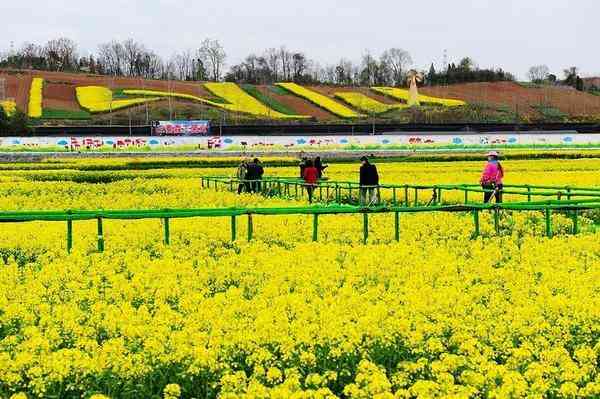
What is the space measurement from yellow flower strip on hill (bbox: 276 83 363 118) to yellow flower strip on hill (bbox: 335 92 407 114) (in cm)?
172

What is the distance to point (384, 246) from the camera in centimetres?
1262

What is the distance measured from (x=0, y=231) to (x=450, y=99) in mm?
97937

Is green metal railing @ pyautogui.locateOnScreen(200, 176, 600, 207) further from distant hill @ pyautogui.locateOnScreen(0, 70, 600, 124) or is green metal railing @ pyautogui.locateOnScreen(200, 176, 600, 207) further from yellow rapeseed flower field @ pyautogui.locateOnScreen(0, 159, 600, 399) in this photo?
distant hill @ pyautogui.locateOnScreen(0, 70, 600, 124)

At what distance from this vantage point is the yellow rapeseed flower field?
6.43 m

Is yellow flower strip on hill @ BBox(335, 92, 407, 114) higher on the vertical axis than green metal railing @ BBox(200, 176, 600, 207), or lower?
higher

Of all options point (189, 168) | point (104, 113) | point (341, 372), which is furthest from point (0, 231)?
point (104, 113)

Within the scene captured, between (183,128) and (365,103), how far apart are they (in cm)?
4155

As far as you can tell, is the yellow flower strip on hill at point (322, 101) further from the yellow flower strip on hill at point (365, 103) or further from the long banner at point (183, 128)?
the long banner at point (183, 128)

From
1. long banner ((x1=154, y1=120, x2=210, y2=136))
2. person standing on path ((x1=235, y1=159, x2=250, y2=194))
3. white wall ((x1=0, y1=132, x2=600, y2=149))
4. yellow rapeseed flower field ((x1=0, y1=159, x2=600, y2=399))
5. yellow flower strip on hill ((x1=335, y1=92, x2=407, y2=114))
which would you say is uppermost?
yellow flower strip on hill ((x1=335, y1=92, x2=407, y2=114))

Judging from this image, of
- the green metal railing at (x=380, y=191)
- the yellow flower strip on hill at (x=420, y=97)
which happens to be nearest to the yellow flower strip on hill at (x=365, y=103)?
the yellow flower strip on hill at (x=420, y=97)

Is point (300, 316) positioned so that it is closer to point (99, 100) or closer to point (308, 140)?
point (308, 140)

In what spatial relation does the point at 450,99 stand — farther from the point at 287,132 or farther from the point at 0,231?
the point at 0,231

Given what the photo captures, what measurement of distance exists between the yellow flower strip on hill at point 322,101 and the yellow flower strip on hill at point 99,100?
2070 centimetres

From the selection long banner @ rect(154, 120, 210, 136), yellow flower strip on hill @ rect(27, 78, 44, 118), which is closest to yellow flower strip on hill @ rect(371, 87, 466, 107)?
long banner @ rect(154, 120, 210, 136)
